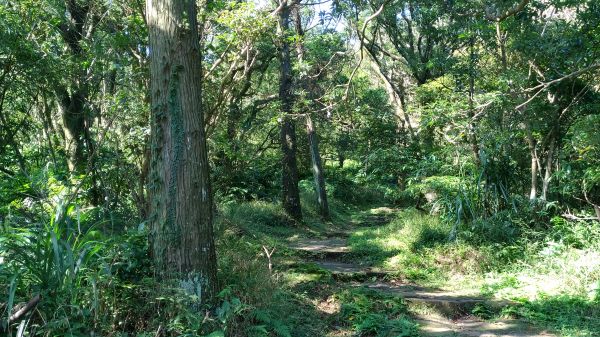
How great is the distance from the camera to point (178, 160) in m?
4.97

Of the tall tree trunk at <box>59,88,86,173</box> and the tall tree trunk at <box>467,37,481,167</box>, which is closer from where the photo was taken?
the tall tree trunk at <box>59,88,86,173</box>

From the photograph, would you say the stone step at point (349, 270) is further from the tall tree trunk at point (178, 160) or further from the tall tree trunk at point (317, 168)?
the tall tree trunk at point (317, 168)

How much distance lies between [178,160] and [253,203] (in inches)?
430

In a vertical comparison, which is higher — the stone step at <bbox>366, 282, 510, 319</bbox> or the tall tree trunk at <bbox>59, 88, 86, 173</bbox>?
the tall tree trunk at <bbox>59, 88, 86, 173</bbox>

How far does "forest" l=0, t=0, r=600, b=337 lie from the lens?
462 centimetres

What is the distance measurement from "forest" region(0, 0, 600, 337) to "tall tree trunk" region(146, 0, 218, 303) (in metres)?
0.02

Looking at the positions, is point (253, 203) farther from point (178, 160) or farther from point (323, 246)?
point (178, 160)

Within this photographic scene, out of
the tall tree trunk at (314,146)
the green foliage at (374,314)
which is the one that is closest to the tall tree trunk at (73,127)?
the green foliage at (374,314)

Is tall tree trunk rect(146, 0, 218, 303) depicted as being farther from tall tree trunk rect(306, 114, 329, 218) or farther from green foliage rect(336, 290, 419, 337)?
tall tree trunk rect(306, 114, 329, 218)

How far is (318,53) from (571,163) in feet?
24.7

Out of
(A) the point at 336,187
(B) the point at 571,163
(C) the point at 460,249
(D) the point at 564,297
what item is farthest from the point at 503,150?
(A) the point at 336,187

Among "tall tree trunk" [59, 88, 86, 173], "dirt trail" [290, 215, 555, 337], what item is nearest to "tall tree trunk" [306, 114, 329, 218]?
"dirt trail" [290, 215, 555, 337]

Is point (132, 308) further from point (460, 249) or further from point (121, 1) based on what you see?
point (460, 249)

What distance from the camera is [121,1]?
8.12 meters
